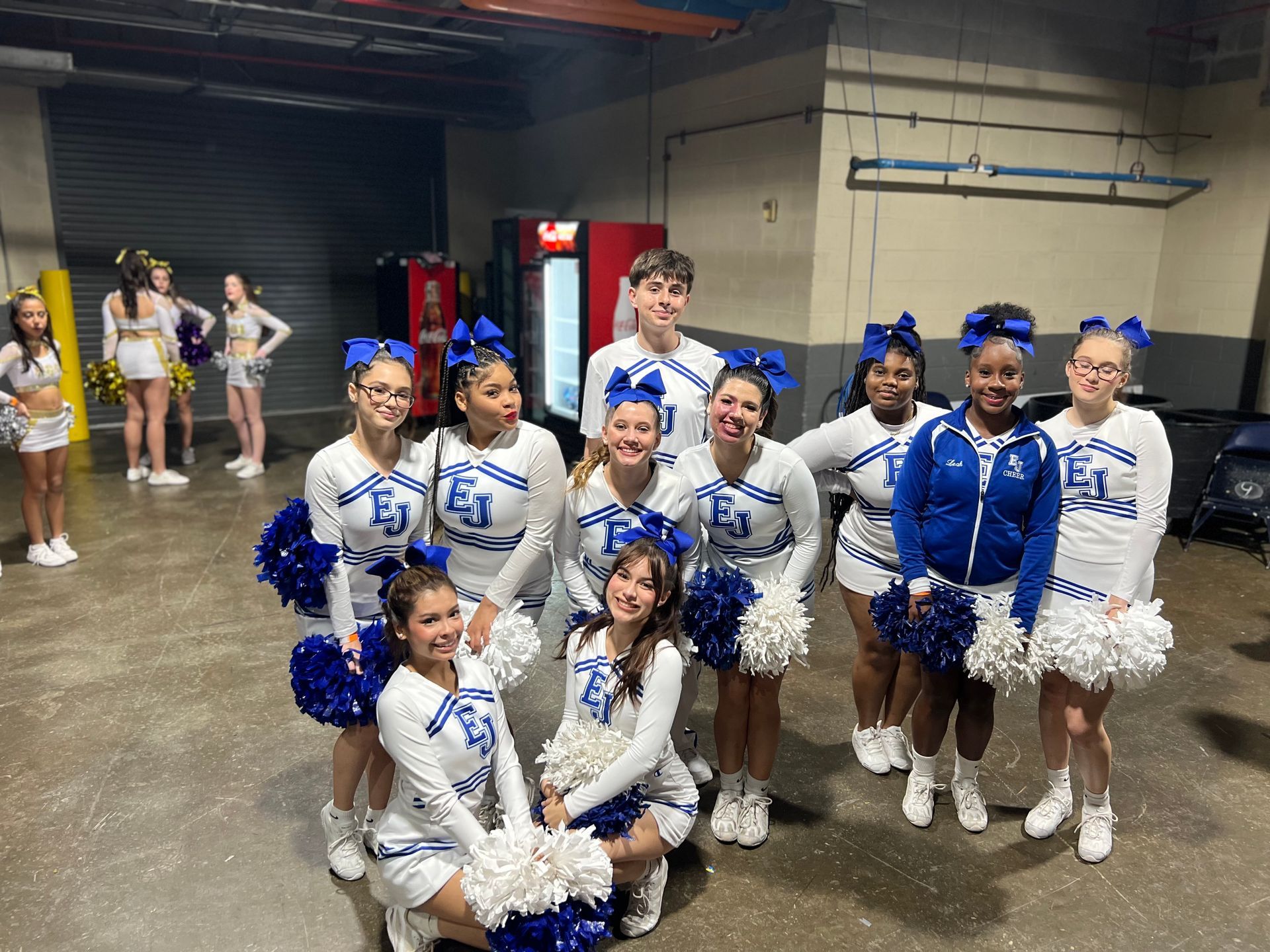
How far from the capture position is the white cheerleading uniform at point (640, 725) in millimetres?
2326

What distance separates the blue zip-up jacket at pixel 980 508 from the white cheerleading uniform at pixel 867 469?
16 cm

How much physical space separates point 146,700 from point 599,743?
2431 millimetres

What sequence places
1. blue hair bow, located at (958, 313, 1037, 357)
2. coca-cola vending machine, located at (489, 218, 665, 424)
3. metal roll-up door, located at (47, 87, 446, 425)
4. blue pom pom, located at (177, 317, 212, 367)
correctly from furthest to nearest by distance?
metal roll-up door, located at (47, 87, 446, 425) → coca-cola vending machine, located at (489, 218, 665, 424) → blue pom pom, located at (177, 317, 212, 367) → blue hair bow, located at (958, 313, 1037, 357)

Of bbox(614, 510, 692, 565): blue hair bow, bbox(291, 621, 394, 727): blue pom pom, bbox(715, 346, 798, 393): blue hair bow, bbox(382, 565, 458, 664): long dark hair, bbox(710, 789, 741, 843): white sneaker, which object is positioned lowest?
bbox(710, 789, 741, 843): white sneaker

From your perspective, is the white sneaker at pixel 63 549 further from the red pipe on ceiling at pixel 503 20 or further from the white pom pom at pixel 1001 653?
the white pom pom at pixel 1001 653

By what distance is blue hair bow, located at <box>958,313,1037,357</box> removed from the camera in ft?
8.77

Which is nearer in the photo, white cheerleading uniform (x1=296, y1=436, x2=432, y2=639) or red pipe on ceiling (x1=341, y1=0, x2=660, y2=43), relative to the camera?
white cheerleading uniform (x1=296, y1=436, x2=432, y2=639)

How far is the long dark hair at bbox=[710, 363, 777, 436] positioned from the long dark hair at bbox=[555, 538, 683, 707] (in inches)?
22.2

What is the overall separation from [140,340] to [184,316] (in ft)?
3.12

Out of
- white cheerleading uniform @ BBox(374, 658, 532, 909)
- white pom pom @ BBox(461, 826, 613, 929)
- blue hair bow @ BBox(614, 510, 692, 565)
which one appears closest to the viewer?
white pom pom @ BBox(461, 826, 613, 929)

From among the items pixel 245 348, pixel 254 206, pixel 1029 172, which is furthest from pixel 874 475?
pixel 254 206

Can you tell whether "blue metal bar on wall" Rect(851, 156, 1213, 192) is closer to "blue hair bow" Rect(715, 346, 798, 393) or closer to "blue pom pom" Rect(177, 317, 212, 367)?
"blue hair bow" Rect(715, 346, 798, 393)

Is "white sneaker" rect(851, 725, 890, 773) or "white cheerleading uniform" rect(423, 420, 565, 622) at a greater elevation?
"white cheerleading uniform" rect(423, 420, 565, 622)

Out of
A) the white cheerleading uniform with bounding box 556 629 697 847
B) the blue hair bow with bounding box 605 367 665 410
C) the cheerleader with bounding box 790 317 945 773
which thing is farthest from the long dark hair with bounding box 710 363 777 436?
the white cheerleading uniform with bounding box 556 629 697 847
